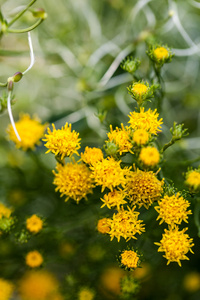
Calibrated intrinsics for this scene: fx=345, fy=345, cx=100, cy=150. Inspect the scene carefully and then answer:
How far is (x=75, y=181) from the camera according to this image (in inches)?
22.6

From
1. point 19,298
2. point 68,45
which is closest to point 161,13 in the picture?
point 68,45

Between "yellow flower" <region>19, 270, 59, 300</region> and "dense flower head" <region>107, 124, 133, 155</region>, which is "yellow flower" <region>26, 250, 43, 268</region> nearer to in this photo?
"yellow flower" <region>19, 270, 59, 300</region>

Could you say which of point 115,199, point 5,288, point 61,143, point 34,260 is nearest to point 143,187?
point 115,199

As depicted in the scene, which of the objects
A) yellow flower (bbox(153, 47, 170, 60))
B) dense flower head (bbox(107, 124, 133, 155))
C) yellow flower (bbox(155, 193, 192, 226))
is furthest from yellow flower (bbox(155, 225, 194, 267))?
yellow flower (bbox(153, 47, 170, 60))

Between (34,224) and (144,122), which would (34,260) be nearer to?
(34,224)

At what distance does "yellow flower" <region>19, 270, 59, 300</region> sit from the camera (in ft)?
2.43

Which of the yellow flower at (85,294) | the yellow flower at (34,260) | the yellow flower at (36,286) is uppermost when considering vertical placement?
the yellow flower at (34,260)

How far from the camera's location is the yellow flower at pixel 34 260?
64cm

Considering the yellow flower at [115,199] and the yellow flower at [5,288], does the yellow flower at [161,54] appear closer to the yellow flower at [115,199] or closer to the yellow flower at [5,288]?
the yellow flower at [115,199]

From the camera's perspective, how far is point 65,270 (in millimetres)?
817

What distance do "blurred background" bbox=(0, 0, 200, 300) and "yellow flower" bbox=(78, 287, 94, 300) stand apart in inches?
0.9

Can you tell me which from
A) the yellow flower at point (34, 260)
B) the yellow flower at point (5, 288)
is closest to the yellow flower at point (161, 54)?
the yellow flower at point (34, 260)

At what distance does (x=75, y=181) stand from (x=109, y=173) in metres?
0.07

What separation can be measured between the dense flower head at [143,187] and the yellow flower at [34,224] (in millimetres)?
181
